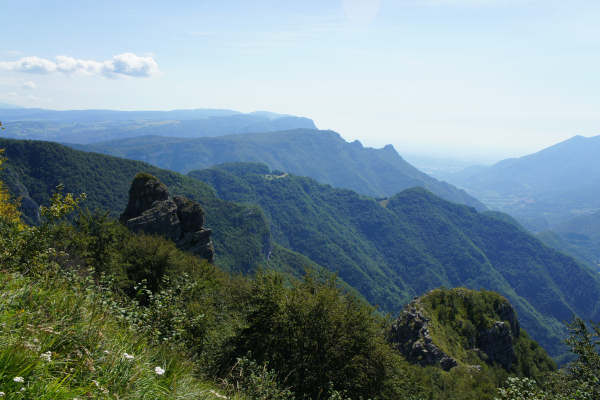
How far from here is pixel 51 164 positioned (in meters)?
150

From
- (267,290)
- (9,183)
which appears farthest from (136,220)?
(9,183)

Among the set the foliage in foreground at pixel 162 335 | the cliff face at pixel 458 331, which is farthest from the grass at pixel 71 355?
the cliff face at pixel 458 331

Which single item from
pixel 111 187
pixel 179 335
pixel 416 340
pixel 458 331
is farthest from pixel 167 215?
pixel 111 187

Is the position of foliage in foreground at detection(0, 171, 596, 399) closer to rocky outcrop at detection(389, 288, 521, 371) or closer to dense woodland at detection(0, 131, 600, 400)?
dense woodland at detection(0, 131, 600, 400)

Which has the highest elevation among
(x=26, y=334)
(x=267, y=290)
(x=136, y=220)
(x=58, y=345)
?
(x=26, y=334)

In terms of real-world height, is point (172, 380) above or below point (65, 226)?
above

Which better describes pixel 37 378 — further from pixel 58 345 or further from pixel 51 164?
pixel 51 164

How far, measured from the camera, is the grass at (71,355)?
3238mm

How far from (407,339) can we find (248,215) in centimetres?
14832

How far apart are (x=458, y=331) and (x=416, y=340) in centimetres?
1189

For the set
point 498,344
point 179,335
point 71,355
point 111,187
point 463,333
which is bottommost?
point 498,344

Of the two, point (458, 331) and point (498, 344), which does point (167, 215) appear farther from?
point (498, 344)

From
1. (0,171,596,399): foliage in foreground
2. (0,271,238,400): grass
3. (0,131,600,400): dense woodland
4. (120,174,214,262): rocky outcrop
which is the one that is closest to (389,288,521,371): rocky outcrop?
(0,131,600,400): dense woodland

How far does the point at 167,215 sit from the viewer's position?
1652 inches
